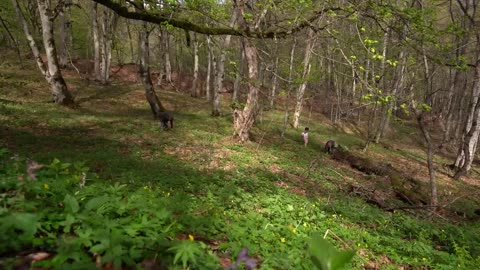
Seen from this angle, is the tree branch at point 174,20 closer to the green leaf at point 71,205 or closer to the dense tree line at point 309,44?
the dense tree line at point 309,44

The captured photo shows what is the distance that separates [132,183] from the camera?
25.3 feet

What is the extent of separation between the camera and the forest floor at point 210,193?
3.23 metres

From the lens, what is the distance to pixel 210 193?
21.1ft

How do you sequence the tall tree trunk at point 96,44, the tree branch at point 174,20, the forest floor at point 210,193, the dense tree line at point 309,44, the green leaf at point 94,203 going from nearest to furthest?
the green leaf at point 94,203 → the forest floor at point 210,193 → the dense tree line at point 309,44 → the tree branch at point 174,20 → the tall tree trunk at point 96,44

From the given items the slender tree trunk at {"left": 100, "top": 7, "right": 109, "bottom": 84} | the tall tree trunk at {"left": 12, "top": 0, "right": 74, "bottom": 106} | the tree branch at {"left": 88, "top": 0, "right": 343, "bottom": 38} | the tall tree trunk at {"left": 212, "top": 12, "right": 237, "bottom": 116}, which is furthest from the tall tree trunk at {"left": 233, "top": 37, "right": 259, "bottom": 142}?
the slender tree trunk at {"left": 100, "top": 7, "right": 109, "bottom": 84}

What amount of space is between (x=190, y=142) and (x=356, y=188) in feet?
24.0

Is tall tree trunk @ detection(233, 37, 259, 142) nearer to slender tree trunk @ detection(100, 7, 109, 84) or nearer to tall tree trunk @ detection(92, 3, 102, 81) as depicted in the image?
slender tree trunk @ detection(100, 7, 109, 84)

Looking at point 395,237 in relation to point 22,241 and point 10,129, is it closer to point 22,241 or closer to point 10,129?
point 22,241

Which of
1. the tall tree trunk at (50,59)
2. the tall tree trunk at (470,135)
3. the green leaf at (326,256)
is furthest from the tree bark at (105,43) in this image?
the green leaf at (326,256)

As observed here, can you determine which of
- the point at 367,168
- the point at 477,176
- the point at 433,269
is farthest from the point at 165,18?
the point at 477,176

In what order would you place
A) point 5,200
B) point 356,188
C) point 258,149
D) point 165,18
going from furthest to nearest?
point 258,149, point 356,188, point 165,18, point 5,200

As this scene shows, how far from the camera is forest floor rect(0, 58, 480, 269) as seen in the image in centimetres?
323

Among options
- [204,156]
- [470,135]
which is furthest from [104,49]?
[470,135]

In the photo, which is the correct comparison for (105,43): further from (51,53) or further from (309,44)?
(309,44)
